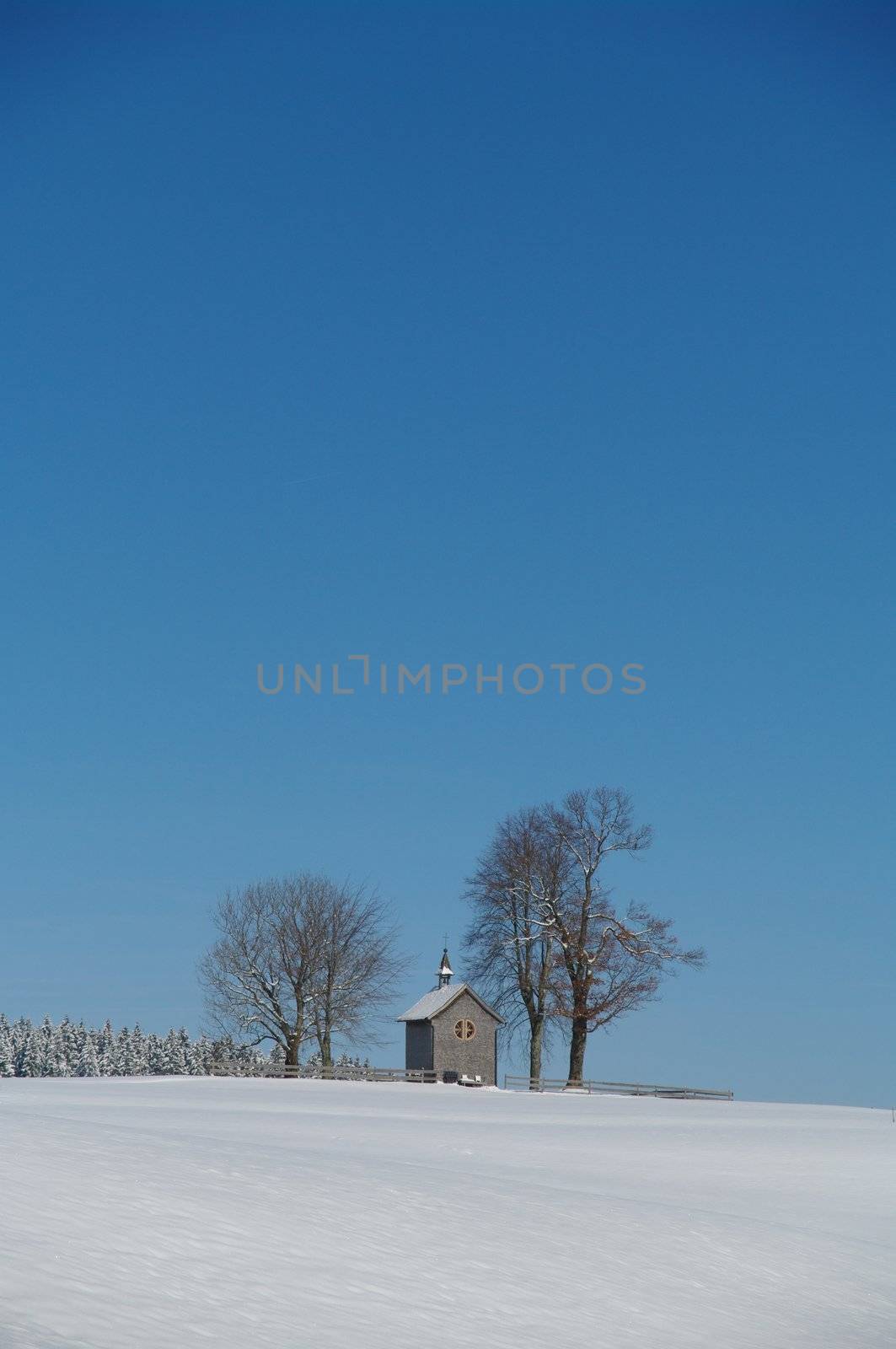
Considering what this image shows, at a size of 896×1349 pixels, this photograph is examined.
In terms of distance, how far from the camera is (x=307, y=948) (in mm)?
60938

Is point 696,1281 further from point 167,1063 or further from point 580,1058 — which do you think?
point 167,1063

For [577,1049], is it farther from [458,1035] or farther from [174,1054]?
[174,1054]

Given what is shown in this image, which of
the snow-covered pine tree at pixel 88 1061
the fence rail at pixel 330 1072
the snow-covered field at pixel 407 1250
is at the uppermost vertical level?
the snow-covered field at pixel 407 1250

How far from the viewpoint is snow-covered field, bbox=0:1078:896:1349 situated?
8.90 metres

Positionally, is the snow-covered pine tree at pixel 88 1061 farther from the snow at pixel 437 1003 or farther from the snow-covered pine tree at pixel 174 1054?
the snow at pixel 437 1003

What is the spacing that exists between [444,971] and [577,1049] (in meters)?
14.4

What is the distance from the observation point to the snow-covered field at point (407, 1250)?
8.90 meters

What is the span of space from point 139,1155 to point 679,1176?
1108 centimetres

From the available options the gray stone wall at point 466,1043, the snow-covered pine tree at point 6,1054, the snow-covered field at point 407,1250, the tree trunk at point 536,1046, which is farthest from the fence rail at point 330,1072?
the snow-covered pine tree at point 6,1054

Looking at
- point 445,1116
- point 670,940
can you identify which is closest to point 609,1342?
point 445,1116

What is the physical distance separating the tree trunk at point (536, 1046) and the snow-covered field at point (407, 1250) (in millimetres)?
31829

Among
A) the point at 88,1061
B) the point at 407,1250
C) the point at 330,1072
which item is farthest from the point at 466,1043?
the point at 88,1061

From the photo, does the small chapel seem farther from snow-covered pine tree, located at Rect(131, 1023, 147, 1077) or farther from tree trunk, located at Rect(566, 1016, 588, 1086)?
snow-covered pine tree, located at Rect(131, 1023, 147, 1077)

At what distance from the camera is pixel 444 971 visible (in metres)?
64.9
